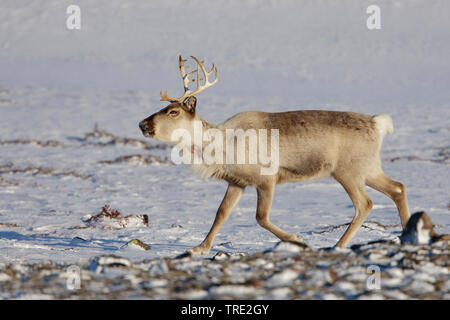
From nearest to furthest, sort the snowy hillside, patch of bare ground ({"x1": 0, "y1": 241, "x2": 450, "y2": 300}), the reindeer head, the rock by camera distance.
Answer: patch of bare ground ({"x1": 0, "y1": 241, "x2": 450, "y2": 300}) < the rock < the reindeer head < the snowy hillside

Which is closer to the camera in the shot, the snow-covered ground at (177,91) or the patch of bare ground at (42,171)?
the snow-covered ground at (177,91)

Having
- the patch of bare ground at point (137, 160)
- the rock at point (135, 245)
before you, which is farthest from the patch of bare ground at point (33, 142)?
the rock at point (135, 245)

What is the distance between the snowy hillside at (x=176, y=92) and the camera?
35.4 feet

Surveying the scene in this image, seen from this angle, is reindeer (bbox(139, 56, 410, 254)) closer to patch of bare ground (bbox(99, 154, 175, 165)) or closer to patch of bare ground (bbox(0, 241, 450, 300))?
patch of bare ground (bbox(0, 241, 450, 300))

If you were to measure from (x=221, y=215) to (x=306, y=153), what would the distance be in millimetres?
1307

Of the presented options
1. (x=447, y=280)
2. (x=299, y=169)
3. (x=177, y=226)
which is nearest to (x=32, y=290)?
(x=447, y=280)

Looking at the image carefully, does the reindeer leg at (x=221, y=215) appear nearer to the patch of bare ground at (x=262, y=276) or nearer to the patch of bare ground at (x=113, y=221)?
the patch of bare ground at (x=262, y=276)

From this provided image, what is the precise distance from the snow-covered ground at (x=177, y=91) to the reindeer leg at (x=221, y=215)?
0.35 meters

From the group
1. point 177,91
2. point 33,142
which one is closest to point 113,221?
point 33,142

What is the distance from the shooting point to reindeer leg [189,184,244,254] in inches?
317

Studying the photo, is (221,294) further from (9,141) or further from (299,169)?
(9,141)

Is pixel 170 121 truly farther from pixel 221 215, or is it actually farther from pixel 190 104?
pixel 221 215

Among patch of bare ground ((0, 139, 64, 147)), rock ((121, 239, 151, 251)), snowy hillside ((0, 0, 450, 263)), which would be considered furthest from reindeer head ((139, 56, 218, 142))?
patch of bare ground ((0, 139, 64, 147))

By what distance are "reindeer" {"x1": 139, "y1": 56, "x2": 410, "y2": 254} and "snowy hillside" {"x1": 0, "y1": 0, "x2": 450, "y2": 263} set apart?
76cm
